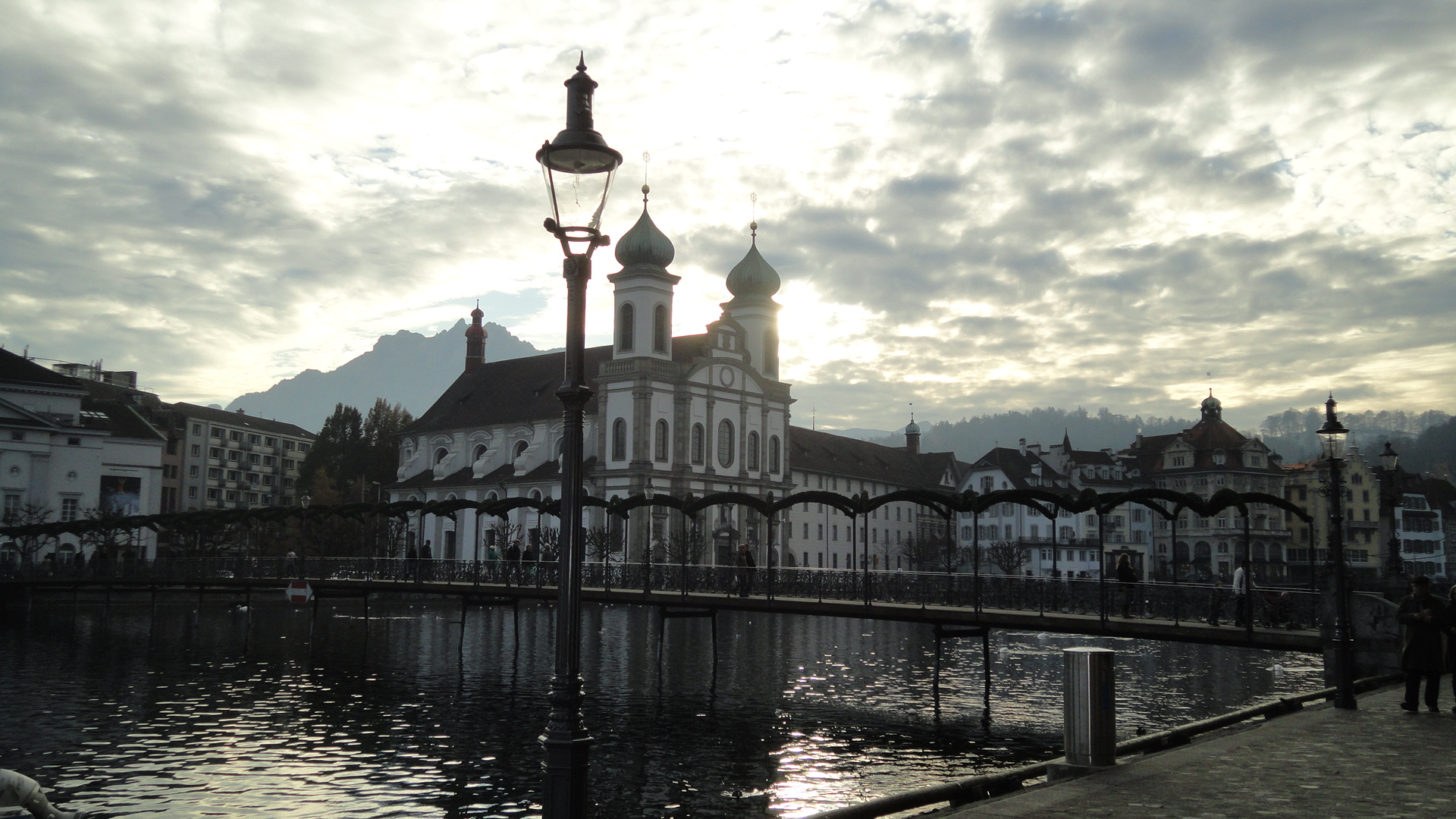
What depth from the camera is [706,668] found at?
37.1 meters

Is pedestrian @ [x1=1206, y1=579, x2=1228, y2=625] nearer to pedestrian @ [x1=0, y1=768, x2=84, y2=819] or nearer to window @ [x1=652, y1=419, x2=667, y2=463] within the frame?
pedestrian @ [x1=0, y1=768, x2=84, y2=819]

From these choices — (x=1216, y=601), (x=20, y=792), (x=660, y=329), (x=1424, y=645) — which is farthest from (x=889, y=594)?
(x=660, y=329)

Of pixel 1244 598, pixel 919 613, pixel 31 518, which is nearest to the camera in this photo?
pixel 1244 598

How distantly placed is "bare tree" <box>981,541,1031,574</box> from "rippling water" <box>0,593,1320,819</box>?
46.0 metres

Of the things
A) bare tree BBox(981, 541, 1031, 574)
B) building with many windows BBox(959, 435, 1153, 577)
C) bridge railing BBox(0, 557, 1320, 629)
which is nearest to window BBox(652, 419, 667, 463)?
bridge railing BBox(0, 557, 1320, 629)

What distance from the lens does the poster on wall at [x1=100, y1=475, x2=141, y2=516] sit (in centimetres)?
9050

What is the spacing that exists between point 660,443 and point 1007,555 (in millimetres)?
33691

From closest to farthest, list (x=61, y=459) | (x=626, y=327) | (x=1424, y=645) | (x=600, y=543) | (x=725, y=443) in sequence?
(x=1424, y=645) → (x=600, y=543) → (x=626, y=327) → (x=725, y=443) → (x=61, y=459)

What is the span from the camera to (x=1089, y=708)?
1401 cm

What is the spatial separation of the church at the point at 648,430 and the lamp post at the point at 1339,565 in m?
51.4

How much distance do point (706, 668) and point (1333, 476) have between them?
21064mm

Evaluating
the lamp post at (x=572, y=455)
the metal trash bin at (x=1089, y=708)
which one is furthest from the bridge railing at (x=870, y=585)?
the lamp post at (x=572, y=455)

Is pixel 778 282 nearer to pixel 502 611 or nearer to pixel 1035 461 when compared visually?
pixel 502 611

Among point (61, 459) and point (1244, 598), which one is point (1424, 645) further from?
point (61, 459)
